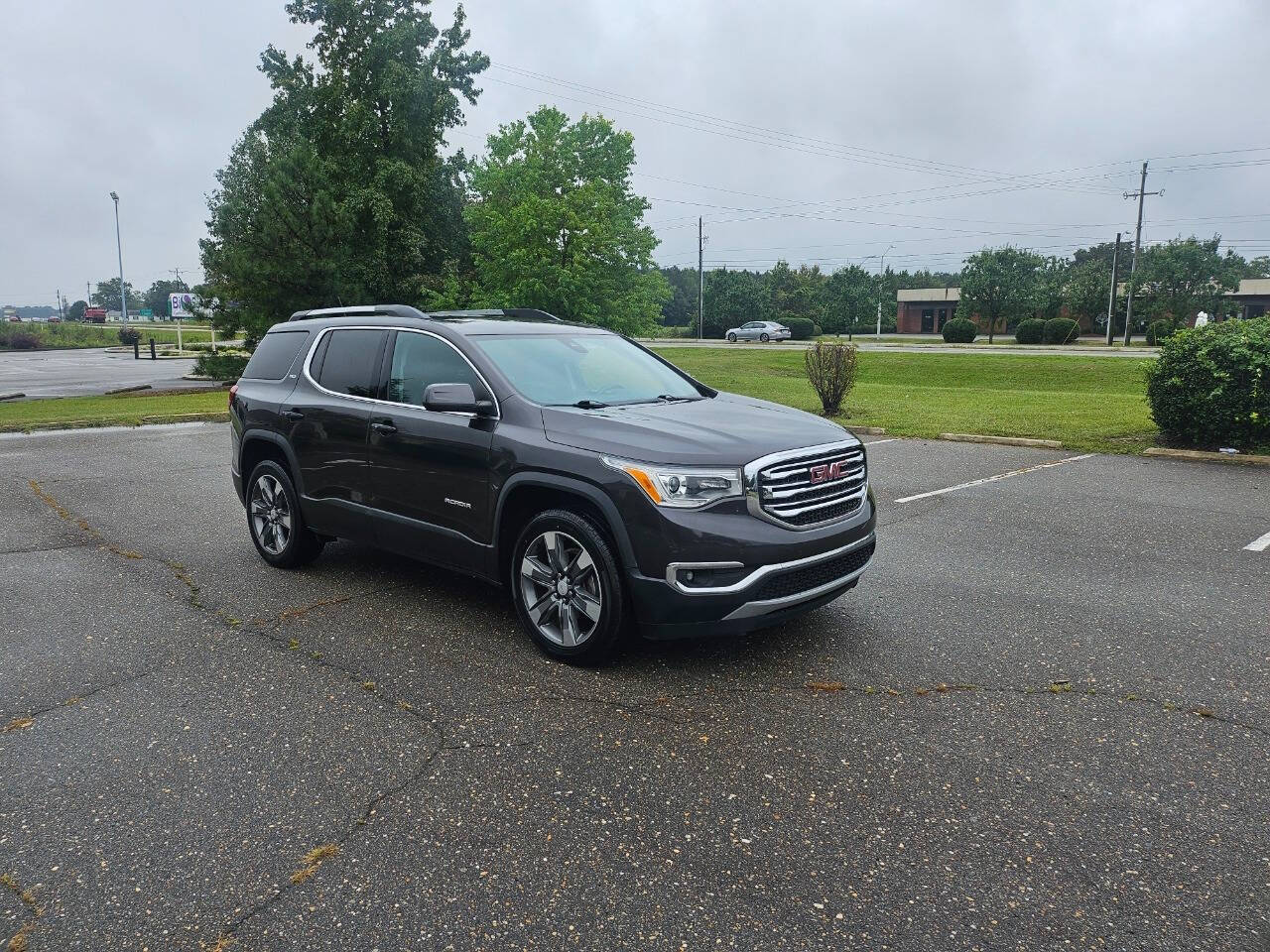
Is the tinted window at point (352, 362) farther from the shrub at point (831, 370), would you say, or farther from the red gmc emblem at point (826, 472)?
the shrub at point (831, 370)

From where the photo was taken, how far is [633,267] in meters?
27.9

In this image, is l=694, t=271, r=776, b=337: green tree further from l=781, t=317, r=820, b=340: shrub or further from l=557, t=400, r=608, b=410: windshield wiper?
l=557, t=400, r=608, b=410: windshield wiper

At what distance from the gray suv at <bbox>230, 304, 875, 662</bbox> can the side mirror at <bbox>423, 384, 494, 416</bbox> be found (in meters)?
0.01

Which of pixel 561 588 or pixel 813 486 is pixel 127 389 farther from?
pixel 813 486

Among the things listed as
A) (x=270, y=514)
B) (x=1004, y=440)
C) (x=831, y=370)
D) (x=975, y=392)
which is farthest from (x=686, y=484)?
(x=975, y=392)

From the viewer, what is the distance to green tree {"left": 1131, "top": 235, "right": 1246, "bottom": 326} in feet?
175

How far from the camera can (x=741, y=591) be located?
167 inches

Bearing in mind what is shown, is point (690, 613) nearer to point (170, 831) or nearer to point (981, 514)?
point (170, 831)

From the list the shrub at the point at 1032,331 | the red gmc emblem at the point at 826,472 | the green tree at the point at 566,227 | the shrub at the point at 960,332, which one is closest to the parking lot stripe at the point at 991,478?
the red gmc emblem at the point at 826,472

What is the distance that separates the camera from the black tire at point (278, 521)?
6387mm

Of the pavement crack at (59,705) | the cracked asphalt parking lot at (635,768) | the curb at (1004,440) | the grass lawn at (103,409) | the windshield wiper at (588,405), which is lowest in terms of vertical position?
the pavement crack at (59,705)

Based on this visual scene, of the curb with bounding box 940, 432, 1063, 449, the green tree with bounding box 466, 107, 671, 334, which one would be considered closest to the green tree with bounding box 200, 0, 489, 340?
the green tree with bounding box 466, 107, 671, 334

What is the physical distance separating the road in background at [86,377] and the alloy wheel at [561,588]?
2562 cm

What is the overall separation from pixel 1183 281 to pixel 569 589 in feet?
199
